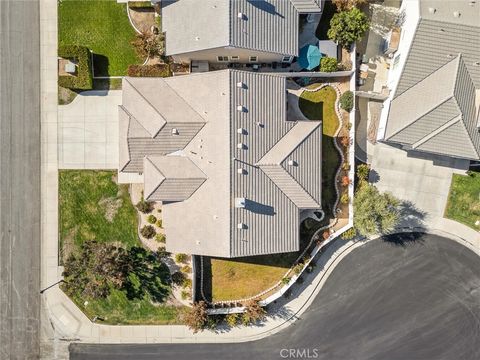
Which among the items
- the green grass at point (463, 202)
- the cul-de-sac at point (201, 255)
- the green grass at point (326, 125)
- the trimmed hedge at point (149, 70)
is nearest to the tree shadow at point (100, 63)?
the cul-de-sac at point (201, 255)

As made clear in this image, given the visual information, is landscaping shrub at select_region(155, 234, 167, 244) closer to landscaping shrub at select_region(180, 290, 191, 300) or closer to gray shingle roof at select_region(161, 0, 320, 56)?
landscaping shrub at select_region(180, 290, 191, 300)

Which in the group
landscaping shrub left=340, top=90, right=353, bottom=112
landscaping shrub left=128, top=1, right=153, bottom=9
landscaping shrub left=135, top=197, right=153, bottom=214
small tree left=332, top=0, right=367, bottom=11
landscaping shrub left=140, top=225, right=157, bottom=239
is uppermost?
landscaping shrub left=128, top=1, right=153, bottom=9

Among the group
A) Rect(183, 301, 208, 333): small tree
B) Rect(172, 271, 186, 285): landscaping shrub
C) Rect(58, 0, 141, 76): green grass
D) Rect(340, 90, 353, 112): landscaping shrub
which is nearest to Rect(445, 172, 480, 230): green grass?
Rect(340, 90, 353, 112): landscaping shrub

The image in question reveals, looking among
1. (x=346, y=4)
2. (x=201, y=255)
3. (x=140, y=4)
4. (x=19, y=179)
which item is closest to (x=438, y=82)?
(x=346, y=4)

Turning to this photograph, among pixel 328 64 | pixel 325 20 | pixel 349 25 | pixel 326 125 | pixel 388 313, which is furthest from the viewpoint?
pixel 388 313

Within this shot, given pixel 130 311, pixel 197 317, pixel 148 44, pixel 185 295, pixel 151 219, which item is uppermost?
pixel 148 44

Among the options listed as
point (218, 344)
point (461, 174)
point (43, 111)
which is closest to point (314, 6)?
point (461, 174)

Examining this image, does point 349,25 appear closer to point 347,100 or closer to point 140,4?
point 347,100
